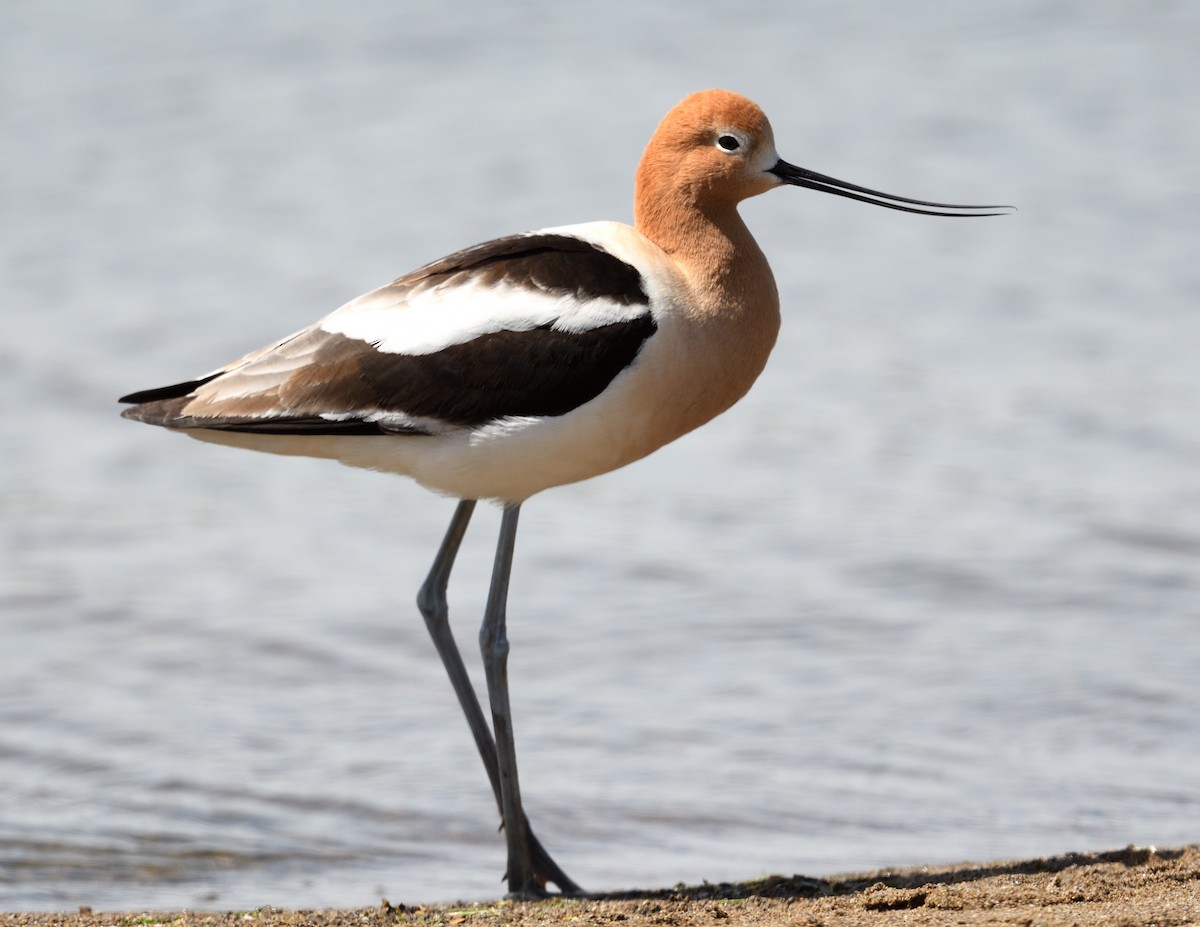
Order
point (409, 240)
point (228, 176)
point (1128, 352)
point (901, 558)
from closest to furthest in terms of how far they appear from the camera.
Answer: point (901, 558) < point (1128, 352) < point (409, 240) < point (228, 176)

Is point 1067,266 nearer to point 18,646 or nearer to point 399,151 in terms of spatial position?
point 399,151

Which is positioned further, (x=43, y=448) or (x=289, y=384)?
(x=43, y=448)

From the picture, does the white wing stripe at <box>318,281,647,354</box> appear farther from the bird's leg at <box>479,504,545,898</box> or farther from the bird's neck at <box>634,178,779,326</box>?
the bird's leg at <box>479,504,545,898</box>

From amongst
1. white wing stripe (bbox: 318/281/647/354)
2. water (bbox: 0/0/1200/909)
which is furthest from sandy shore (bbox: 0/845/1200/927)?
white wing stripe (bbox: 318/281/647/354)

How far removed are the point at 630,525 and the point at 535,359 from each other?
12.4ft

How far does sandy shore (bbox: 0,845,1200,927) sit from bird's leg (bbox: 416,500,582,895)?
0.25m

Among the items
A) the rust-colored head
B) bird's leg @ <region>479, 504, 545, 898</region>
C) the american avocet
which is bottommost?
bird's leg @ <region>479, 504, 545, 898</region>

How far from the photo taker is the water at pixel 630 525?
21.9 ft

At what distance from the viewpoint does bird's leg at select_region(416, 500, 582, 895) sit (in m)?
5.80

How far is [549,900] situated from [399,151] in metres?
10.1

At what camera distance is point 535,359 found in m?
5.39

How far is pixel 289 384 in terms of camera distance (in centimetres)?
557

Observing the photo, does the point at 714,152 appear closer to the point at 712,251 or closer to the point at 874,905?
the point at 712,251

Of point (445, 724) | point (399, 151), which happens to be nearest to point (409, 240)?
Answer: point (399, 151)
